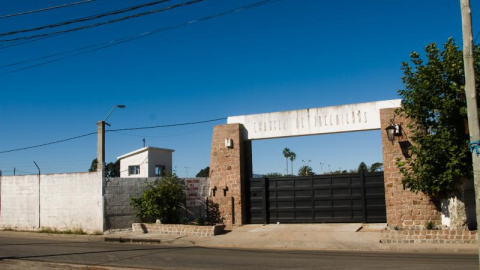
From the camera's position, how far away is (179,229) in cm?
1836

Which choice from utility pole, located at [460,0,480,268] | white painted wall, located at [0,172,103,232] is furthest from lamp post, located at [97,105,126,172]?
utility pole, located at [460,0,480,268]

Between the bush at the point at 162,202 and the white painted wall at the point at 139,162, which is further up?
the white painted wall at the point at 139,162

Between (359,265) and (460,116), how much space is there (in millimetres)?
6635

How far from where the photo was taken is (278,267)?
1046 cm

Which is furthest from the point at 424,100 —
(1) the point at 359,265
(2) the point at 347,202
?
(1) the point at 359,265

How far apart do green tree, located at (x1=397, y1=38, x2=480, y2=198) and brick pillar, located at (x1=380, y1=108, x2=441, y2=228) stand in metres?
1.78

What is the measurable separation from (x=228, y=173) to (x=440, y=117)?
9379 mm

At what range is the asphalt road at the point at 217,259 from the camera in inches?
418

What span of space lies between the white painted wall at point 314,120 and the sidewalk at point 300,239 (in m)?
3.93

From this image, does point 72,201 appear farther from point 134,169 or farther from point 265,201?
point 134,169

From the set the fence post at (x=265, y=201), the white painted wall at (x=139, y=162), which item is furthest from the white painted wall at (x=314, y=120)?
the white painted wall at (x=139, y=162)

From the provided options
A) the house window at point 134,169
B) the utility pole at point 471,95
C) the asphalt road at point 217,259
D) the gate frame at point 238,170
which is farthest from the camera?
the house window at point 134,169

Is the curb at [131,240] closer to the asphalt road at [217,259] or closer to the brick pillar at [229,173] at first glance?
the asphalt road at [217,259]

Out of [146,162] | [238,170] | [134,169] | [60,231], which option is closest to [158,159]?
[146,162]
